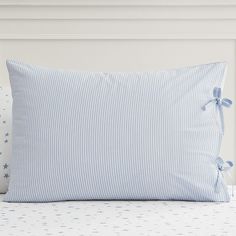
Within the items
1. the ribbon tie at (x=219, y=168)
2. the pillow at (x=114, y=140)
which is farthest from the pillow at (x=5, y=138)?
the ribbon tie at (x=219, y=168)

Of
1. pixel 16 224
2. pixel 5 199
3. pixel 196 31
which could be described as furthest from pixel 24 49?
pixel 16 224

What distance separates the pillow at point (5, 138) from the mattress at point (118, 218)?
0.17m

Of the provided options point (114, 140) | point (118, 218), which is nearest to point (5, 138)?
point (114, 140)

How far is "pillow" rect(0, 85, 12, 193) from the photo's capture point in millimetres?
1973

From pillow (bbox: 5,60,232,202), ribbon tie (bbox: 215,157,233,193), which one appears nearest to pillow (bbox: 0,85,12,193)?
pillow (bbox: 5,60,232,202)

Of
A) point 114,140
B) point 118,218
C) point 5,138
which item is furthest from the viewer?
point 5,138

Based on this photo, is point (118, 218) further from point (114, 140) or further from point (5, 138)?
→ point (5, 138)

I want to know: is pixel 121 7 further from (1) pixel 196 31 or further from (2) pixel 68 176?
(2) pixel 68 176

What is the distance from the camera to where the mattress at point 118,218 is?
1.51m

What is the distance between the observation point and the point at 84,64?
2.44 metres

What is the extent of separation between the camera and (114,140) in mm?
1801

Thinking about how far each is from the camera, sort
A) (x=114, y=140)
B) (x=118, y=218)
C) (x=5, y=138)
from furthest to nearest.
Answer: (x=5, y=138) → (x=114, y=140) → (x=118, y=218)

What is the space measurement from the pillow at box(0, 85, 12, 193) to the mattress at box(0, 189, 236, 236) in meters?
0.17

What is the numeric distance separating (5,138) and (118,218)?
21.0 inches
